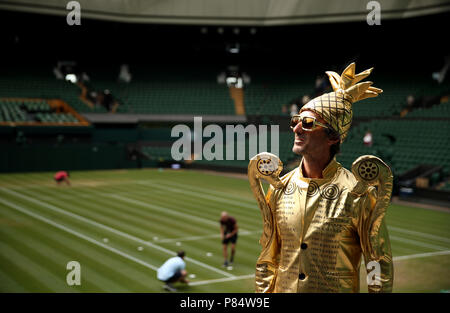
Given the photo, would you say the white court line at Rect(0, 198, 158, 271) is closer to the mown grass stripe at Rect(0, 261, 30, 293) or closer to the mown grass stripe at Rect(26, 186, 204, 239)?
the mown grass stripe at Rect(26, 186, 204, 239)

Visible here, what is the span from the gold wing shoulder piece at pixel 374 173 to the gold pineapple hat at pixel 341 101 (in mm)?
397

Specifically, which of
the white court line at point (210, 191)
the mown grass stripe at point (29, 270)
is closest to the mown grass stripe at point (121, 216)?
the mown grass stripe at point (29, 270)

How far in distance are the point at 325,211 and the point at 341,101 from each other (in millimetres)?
817

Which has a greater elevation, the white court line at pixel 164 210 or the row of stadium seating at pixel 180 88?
the row of stadium seating at pixel 180 88

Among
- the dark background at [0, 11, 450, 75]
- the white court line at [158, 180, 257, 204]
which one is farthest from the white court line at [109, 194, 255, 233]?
the dark background at [0, 11, 450, 75]

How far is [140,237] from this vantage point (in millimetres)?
16703

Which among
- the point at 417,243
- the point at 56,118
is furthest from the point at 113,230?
the point at 56,118

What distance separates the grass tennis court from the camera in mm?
12344

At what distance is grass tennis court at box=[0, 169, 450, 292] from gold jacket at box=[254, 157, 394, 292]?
8.06 metres

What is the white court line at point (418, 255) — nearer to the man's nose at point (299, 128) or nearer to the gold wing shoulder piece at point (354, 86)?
the gold wing shoulder piece at point (354, 86)

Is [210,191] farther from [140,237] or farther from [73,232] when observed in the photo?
[73,232]

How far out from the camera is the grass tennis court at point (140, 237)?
12344mm

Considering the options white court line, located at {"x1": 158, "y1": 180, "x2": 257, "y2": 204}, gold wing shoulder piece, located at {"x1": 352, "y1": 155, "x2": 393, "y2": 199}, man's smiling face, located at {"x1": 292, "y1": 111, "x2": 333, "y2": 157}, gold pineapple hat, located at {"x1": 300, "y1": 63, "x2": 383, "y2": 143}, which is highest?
gold pineapple hat, located at {"x1": 300, "y1": 63, "x2": 383, "y2": 143}

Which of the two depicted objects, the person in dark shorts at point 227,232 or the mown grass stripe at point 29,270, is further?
the person in dark shorts at point 227,232
